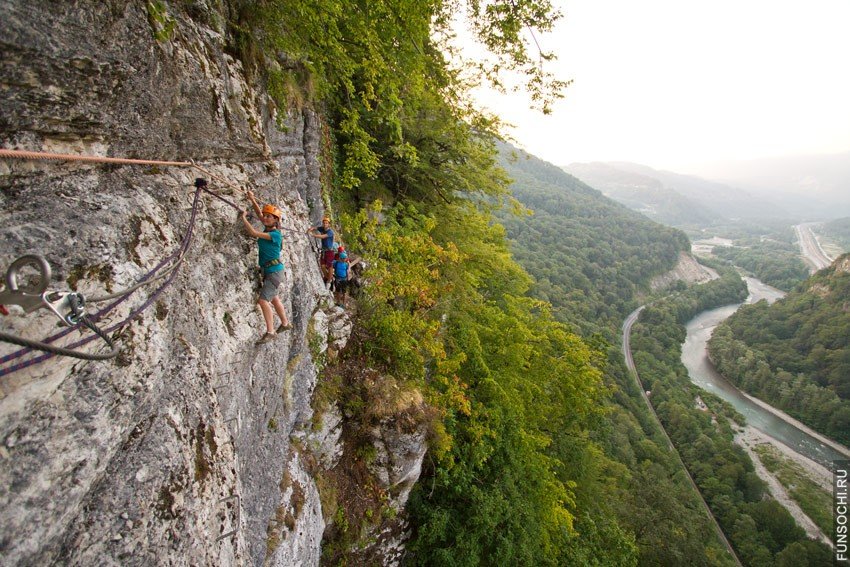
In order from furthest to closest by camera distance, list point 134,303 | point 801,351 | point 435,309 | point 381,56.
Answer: point 801,351 → point 435,309 → point 381,56 → point 134,303

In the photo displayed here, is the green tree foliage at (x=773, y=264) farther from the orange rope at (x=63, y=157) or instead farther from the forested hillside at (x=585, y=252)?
the orange rope at (x=63, y=157)

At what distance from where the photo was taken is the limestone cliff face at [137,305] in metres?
2.24

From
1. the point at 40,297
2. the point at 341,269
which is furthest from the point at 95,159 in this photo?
the point at 341,269

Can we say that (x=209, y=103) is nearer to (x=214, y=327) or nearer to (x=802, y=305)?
(x=214, y=327)

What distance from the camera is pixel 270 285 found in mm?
4957

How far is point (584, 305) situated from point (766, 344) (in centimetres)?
4611

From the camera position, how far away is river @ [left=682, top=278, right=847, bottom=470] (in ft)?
201

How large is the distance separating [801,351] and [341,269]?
121821mm

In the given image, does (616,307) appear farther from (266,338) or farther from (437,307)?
(266,338)

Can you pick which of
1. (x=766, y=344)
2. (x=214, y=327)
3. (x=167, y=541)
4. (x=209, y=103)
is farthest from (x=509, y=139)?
(x=766, y=344)

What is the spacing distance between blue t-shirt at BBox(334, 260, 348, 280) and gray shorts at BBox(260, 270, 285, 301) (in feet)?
10.3

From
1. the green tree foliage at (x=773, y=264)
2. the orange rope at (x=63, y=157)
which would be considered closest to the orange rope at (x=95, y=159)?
the orange rope at (x=63, y=157)

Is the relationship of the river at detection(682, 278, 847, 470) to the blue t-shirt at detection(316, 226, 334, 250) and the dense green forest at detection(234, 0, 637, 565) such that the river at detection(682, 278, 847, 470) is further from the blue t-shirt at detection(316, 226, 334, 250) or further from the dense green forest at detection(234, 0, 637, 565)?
→ the blue t-shirt at detection(316, 226, 334, 250)

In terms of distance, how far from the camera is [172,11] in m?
3.88
